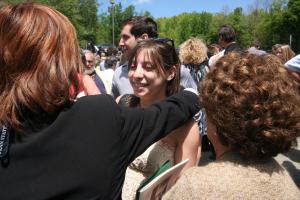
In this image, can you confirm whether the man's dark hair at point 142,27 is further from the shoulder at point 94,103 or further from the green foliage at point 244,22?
the green foliage at point 244,22

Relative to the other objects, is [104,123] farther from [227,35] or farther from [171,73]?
[227,35]

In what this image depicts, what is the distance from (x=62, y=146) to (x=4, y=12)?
0.53 metres

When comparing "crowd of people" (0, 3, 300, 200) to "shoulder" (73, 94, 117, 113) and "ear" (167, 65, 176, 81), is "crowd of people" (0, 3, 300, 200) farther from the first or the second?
"ear" (167, 65, 176, 81)

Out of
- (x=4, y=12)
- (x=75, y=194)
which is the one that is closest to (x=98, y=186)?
(x=75, y=194)

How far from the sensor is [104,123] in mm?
1404

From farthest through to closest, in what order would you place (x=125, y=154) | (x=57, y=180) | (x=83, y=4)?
(x=83, y=4), (x=125, y=154), (x=57, y=180)

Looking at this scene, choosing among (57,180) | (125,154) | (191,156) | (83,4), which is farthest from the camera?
(83,4)

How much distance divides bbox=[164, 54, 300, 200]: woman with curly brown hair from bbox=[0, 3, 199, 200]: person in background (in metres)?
0.37

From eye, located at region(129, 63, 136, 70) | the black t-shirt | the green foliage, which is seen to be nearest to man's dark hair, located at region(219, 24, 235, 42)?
eye, located at region(129, 63, 136, 70)

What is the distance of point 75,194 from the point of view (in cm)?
137

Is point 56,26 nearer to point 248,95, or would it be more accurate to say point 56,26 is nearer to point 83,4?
point 248,95

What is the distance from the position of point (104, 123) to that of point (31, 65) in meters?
0.33

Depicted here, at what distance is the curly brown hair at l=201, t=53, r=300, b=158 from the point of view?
4.91 ft

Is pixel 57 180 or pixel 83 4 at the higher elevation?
pixel 57 180
